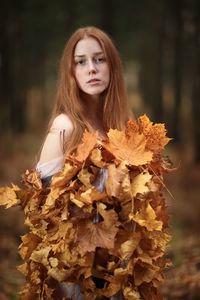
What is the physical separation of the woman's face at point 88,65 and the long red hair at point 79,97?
33mm

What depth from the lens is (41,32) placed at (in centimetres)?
1330

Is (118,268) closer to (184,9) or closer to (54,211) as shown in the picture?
(54,211)

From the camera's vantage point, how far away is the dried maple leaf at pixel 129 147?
1.94 m

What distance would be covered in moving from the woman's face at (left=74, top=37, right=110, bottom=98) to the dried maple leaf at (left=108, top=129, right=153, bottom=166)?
590 mm

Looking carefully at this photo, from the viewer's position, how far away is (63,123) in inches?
89.6

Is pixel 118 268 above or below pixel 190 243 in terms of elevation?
above

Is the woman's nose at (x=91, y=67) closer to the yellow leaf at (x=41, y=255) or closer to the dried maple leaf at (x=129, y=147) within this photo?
the dried maple leaf at (x=129, y=147)

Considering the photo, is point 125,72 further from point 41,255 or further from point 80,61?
point 41,255

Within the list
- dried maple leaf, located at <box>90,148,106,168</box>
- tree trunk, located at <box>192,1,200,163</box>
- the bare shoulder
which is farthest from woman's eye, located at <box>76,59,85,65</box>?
tree trunk, located at <box>192,1,200,163</box>

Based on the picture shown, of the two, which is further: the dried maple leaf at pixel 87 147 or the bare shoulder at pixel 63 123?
the bare shoulder at pixel 63 123

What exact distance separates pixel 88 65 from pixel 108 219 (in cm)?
102

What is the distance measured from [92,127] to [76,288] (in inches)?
38.3

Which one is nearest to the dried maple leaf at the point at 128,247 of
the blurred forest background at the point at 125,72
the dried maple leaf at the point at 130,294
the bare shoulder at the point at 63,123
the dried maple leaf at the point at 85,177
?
the dried maple leaf at the point at 130,294

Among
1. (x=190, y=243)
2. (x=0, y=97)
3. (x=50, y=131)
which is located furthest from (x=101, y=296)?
(x=0, y=97)
